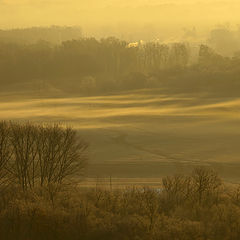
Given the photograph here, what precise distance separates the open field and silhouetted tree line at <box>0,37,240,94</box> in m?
5.31

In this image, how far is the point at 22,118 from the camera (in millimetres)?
51031

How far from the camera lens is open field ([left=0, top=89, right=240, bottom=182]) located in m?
32.8

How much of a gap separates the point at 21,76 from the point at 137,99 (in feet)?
82.8

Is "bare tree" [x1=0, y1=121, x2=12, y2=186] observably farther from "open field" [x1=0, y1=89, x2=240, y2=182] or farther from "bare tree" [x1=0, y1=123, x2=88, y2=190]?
"open field" [x1=0, y1=89, x2=240, y2=182]

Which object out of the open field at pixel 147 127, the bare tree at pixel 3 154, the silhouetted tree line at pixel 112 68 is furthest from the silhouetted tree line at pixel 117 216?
the silhouetted tree line at pixel 112 68

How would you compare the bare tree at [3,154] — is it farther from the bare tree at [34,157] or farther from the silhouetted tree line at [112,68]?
the silhouetted tree line at [112,68]

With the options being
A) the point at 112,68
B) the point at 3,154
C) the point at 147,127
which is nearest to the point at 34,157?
the point at 3,154

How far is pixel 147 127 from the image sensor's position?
46.2 m

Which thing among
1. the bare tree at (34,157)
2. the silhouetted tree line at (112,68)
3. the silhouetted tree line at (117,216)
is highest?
the silhouetted tree line at (112,68)

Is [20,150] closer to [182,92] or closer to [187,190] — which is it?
[187,190]

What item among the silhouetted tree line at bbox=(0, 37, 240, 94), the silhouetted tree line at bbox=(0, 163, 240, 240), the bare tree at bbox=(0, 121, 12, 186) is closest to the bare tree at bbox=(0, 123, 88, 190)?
the bare tree at bbox=(0, 121, 12, 186)

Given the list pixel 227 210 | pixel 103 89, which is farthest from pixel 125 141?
pixel 103 89

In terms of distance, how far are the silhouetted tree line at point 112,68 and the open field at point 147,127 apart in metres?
5.31

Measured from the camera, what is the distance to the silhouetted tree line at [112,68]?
230ft
